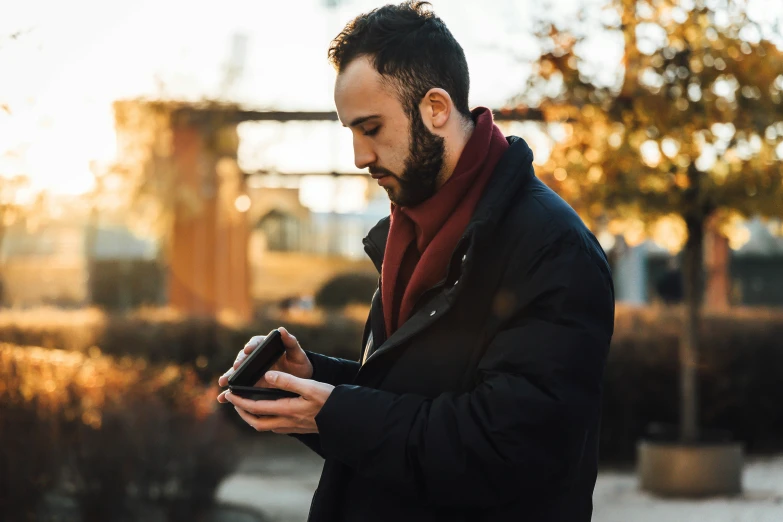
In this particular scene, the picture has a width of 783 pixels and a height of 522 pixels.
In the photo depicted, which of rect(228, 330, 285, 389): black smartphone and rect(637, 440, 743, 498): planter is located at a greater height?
rect(228, 330, 285, 389): black smartphone

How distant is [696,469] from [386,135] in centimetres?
672

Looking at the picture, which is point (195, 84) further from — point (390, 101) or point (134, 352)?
point (390, 101)

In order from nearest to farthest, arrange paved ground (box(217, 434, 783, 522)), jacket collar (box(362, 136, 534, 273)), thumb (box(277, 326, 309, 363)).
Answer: jacket collar (box(362, 136, 534, 273)) < thumb (box(277, 326, 309, 363)) < paved ground (box(217, 434, 783, 522))

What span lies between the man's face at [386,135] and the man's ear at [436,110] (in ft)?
0.04

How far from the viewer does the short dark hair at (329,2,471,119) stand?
1.88 meters

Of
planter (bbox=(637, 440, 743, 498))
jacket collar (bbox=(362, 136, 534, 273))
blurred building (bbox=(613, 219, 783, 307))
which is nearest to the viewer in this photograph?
jacket collar (bbox=(362, 136, 534, 273))

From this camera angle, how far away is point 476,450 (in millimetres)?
1731

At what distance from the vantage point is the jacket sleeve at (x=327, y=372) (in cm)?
219

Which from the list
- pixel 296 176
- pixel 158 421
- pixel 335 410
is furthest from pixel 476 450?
pixel 296 176

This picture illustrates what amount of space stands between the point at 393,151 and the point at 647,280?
24.8m

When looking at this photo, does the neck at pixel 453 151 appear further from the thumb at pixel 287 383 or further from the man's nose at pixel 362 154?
the thumb at pixel 287 383

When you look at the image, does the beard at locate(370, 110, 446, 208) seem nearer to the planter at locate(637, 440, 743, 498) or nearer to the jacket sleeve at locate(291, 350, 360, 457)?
the jacket sleeve at locate(291, 350, 360, 457)

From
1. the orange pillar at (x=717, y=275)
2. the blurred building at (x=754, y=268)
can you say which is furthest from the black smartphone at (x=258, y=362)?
the blurred building at (x=754, y=268)

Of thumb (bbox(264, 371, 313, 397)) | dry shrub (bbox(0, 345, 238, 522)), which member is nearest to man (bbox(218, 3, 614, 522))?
thumb (bbox(264, 371, 313, 397))
